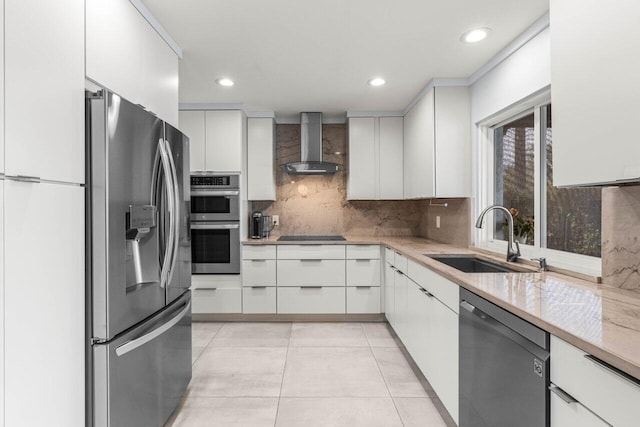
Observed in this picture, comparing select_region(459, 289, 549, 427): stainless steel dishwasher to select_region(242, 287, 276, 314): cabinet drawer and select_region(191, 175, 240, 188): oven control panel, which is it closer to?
select_region(242, 287, 276, 314): cabinet drawer

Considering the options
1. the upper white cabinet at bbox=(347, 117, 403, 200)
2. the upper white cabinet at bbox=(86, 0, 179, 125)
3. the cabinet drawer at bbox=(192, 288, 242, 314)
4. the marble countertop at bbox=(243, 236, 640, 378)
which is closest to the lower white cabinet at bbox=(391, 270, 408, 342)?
the marble countertop at bbox=(243, 236, 640, 378)

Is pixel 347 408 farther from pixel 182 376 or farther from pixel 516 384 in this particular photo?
pixel 516 384

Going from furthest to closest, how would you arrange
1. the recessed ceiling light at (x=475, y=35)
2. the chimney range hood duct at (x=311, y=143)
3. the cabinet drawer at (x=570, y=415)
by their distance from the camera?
the chimney range hood duct at (x=311, y=143) < the recessed ceiling light at (x=475, y=35) < the cabinet drawer at (x=570, y=415)

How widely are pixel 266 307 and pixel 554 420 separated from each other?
2.94 m

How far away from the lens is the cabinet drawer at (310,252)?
3.65 meters

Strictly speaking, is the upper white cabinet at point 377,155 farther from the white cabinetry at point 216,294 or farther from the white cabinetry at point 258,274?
the white cabinetry at point 216,294

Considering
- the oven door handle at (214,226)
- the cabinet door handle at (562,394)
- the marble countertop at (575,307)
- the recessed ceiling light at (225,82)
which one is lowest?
the cabinet door handle at (562,394)

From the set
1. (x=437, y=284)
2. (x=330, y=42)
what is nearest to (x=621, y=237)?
(x=437, y=284)

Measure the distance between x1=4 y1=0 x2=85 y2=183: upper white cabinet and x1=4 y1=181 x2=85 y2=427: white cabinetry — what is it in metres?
0.08

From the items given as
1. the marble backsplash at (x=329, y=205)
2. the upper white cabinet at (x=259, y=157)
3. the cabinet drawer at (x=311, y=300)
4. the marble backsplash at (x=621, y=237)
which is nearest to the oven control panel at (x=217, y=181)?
the upper white cabinet at (x=259, y=157)

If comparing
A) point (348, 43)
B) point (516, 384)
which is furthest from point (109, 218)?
point (348, 43)

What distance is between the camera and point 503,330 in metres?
1.31

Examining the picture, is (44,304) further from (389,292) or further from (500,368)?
(389,292)

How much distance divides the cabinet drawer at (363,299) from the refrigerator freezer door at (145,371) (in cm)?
187
